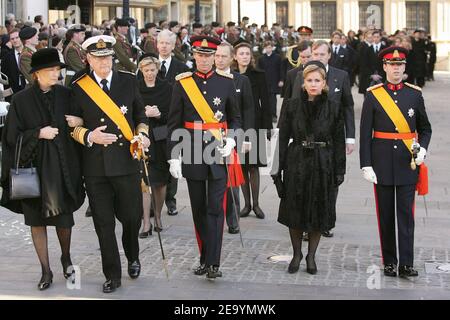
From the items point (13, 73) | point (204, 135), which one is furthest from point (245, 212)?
point (13, 73)

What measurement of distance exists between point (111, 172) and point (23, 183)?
653mm

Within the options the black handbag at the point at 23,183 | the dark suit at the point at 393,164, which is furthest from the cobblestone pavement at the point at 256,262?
the black handbag at the point at 23,183

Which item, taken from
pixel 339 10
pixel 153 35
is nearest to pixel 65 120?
pixel 153 35

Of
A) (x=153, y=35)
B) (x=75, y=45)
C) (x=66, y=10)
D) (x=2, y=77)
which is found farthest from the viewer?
(x=66, y=10)

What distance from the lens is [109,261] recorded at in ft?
25.8

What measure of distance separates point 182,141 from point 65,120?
1.07 meters

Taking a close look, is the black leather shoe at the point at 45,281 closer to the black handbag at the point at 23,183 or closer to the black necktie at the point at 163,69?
the black handbag at the point at 23,183

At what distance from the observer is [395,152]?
27.2 ft

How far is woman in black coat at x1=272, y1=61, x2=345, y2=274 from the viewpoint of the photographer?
27.4 feet

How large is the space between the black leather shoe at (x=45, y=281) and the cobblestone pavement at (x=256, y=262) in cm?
7

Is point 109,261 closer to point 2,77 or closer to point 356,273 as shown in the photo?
point 356,273

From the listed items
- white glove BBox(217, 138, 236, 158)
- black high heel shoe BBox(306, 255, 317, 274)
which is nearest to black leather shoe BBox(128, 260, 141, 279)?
white glove BBox(217, 138, 236, 158)

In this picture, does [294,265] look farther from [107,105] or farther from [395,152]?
[107,105]

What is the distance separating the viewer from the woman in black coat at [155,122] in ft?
32.7
